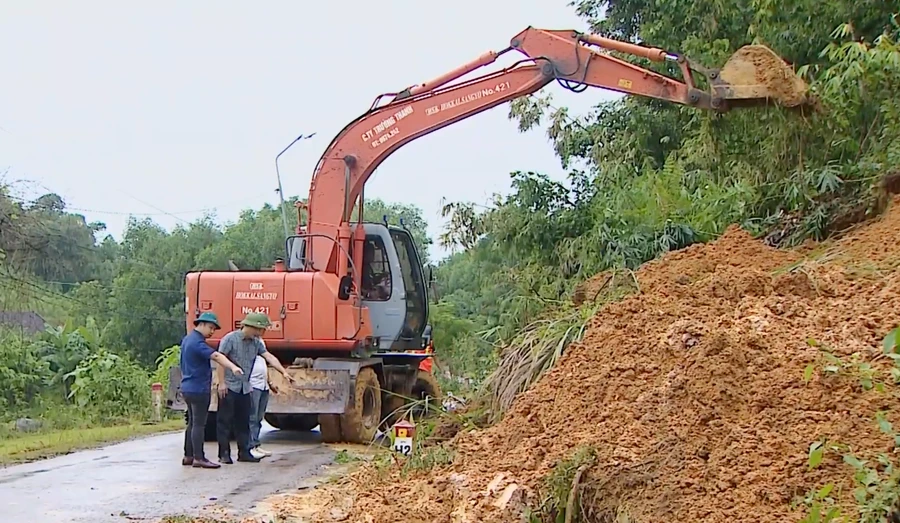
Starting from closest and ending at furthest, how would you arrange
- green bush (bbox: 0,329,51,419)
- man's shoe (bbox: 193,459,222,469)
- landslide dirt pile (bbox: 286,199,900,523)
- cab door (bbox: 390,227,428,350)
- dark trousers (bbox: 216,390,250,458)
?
landslide dirt pile (bbox: 286,199,900,523) < man's shoe (bbox: 193,459,222,469) < dark trousers (bbox: 216,390,250,458) < cab door (bbox: 390,227,428,350) < green bush (bbox: 0,329,51,419)

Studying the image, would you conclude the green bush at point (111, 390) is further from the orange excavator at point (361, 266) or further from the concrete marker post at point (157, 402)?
the orange excavator at point (361, 266)

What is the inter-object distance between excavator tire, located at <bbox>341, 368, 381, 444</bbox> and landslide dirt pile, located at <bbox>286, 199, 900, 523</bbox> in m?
4.39

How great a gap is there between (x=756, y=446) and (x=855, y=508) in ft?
2.70

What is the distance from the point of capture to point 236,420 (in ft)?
38.7

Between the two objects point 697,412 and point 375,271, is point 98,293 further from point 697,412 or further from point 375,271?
point 697,412

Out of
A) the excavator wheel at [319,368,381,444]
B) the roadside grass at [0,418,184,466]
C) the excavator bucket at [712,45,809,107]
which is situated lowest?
the roadside grass at [0,418,184,466]

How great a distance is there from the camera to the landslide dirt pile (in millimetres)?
5508

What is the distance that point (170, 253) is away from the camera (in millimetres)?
51719

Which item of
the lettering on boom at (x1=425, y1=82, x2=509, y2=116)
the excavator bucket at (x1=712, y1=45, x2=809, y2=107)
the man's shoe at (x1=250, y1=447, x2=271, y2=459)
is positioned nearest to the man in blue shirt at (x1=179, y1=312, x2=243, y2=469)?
the man's shoe at (x1=250, y1=447, x2=271, y2=459)

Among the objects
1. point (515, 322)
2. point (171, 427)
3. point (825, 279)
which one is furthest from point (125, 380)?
point (825, 279)

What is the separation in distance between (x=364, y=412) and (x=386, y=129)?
12.1 ft

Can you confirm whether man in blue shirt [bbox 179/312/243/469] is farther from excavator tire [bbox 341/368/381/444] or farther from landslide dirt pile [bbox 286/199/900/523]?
landslide dirt pile [bbox 286/199/900/523]

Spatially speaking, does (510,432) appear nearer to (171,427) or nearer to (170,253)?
(171,427)

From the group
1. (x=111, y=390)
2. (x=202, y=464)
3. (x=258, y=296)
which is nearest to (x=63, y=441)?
(x=258, y=296)
